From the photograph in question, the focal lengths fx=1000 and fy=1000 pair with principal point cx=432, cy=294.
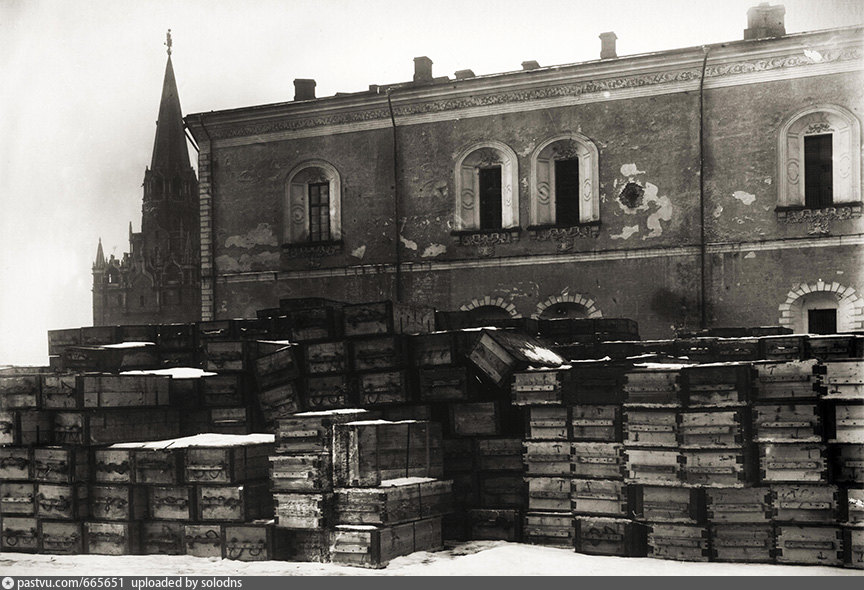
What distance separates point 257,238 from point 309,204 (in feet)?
4.99

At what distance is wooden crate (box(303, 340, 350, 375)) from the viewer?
1189cm

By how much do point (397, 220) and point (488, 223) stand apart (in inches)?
80.0

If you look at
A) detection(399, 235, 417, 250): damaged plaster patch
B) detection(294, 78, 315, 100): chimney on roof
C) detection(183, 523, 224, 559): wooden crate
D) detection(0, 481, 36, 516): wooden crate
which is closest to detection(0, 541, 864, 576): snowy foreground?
detection(183, 523, 224, 559): wooden crate

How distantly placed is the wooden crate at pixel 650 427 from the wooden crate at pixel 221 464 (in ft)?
12.7

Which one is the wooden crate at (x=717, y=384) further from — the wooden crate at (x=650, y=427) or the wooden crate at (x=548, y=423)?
the wooden crate at (x=548, y=423)

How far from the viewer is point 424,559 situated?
977 cm

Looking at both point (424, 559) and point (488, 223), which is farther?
point (488, 223)

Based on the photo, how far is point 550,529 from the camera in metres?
10.4

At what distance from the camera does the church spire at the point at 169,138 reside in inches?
2466

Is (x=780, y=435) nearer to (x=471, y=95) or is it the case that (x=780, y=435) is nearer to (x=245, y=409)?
(x=245, y=409)

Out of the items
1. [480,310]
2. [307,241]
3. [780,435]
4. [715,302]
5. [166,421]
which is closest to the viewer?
[780,435]

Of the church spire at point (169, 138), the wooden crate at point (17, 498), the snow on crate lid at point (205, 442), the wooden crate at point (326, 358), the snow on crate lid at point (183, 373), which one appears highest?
A: the church spire at point (169, 138)

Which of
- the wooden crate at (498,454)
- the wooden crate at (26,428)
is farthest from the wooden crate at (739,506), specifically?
the wooden crate at (26,428)

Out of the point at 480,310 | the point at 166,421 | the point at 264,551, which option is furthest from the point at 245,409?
the point at 480,310
